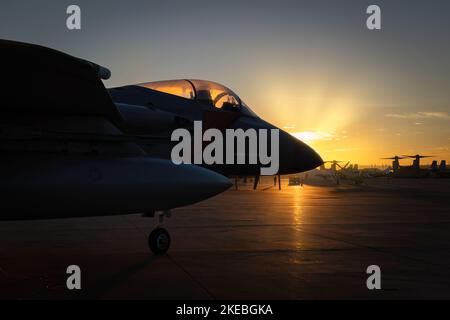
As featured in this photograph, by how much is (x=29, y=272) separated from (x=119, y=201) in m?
1.75

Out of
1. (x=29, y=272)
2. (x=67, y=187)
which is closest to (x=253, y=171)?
(x=67, y=187)

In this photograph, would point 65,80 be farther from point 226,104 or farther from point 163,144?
point 226,104

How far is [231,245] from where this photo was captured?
1034cm

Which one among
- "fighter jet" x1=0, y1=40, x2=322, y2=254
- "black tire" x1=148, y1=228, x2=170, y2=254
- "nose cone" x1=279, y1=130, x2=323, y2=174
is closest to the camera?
"fighter jet" x1=0, y1=40, x2=322, y2=254

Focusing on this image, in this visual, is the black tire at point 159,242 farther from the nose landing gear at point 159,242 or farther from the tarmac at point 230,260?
the tarmac at point 230,260

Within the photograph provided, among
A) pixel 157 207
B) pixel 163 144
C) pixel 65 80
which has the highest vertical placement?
pixel 65 80

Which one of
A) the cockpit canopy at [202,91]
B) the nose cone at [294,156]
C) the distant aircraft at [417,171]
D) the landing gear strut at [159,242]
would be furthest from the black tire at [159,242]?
the distant aircraft at [417,171]

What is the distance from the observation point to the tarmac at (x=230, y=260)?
20.7 ft

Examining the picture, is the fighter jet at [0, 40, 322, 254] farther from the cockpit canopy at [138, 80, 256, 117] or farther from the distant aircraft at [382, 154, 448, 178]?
the distant aircraft at [382, 154, 448, 178]

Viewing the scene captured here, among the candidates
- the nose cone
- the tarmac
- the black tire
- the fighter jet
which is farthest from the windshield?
the tarmac

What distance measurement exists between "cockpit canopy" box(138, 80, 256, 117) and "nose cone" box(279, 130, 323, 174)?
132 centimetres

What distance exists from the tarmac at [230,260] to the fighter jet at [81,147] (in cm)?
103

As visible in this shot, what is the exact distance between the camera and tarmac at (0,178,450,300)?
20.7 ft
